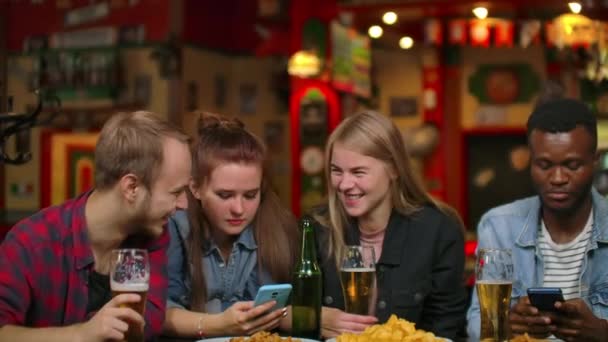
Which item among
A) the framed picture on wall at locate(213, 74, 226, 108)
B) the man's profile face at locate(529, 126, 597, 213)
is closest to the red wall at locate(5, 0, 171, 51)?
the framed picture on wall at locate(213, 74, 226, 108)

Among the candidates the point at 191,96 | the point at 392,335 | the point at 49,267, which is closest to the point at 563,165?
the point at 392,335

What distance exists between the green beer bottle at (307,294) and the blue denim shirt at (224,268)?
320 millimetres

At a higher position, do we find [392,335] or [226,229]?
[226,229]

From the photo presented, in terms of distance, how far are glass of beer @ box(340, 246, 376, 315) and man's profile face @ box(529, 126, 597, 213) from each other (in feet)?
2.22

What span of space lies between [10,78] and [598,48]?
6.46 metres

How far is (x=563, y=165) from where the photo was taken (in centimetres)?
283

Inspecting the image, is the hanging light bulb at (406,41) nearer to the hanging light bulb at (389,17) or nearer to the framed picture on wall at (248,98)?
the hanging light bulb at (389,17)

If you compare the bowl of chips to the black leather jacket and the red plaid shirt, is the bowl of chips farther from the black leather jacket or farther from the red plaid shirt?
the black leather jacket

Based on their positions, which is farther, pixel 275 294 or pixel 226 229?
pixel 226 229

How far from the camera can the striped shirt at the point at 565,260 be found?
2.98m

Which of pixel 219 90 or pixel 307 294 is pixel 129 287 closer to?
pixel 307 294

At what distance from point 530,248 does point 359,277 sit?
798 millimetres

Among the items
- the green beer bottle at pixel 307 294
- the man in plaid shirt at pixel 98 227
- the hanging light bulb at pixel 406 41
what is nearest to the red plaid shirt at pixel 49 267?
the man in plaid shirt at pixel 98 227

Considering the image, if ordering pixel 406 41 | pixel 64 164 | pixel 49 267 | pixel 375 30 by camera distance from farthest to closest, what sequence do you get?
pixel 64 164, pixel 406 41, pixel 375 30, pixel 49 267
